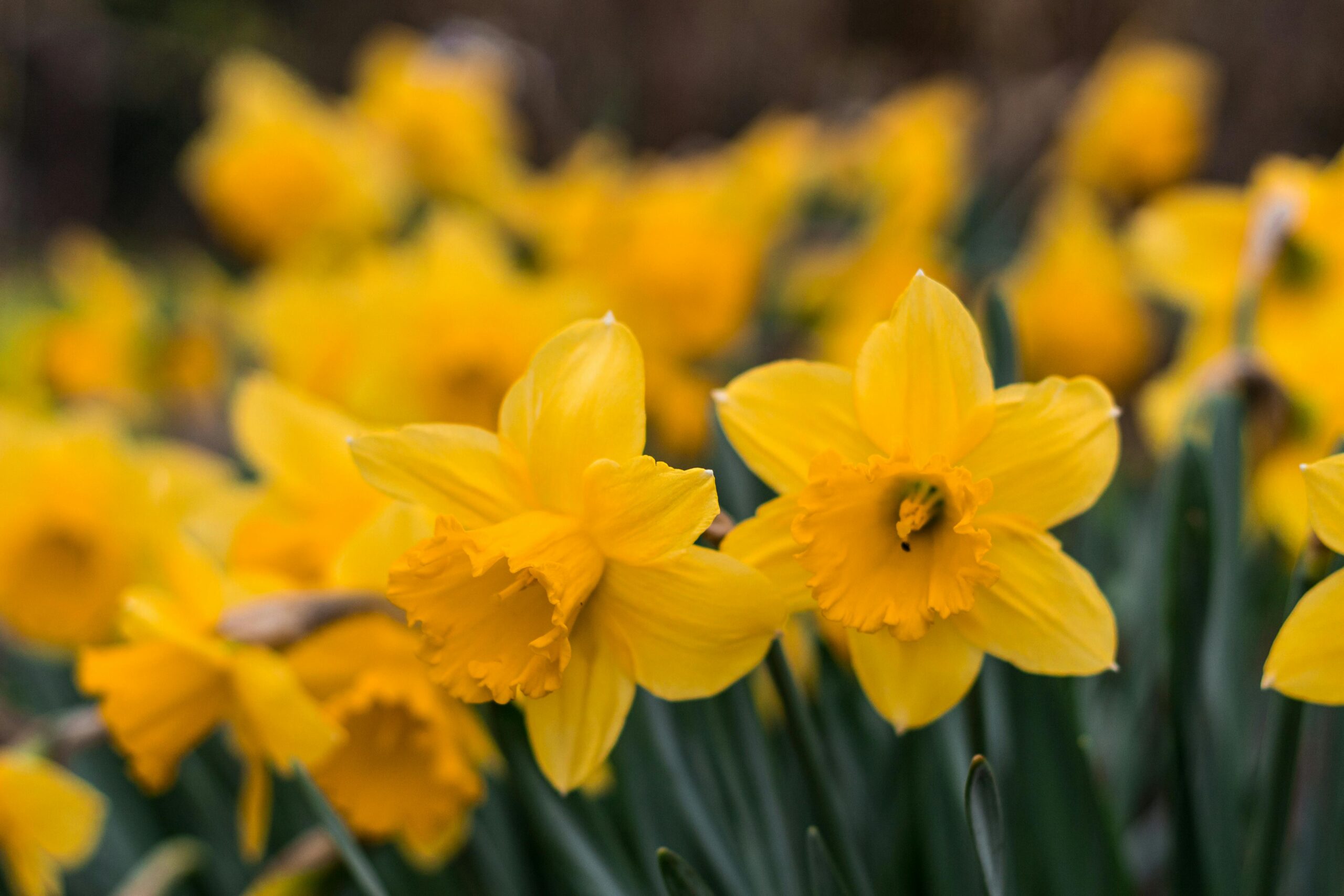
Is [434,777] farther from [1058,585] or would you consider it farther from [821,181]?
[821,181]

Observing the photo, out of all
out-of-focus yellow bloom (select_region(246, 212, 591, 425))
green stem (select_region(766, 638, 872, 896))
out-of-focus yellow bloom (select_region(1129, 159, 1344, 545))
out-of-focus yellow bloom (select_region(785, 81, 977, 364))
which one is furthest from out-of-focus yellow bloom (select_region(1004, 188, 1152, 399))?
green stem (select_region(766, 638, 872, 896))

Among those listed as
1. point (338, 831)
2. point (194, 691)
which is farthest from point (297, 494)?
point (338, 831)

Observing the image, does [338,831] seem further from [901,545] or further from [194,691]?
[901,545]

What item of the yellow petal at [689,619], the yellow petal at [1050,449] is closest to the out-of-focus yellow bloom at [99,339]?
the yellow petal at [689,619]

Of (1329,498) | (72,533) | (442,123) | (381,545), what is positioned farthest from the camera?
(442,123)

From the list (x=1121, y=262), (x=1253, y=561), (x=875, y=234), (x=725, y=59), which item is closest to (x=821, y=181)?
(x=875, y=234)

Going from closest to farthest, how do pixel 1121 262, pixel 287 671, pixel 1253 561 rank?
pixel 287 671 < pixel 1253 561 < pixel 1121 262

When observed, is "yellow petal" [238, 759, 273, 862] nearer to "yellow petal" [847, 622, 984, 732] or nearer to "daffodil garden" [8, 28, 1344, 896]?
"daffodil garden" [8, 28, 1344, 896]
